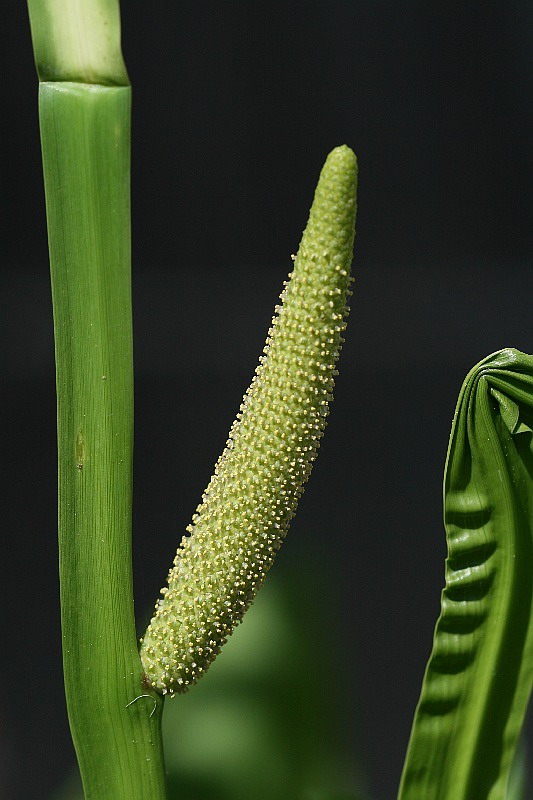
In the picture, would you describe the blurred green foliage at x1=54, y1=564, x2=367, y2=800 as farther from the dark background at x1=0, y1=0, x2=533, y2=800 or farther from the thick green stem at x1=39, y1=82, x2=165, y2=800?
the dark background at x1=0, y1=0, x2=533, y2=800

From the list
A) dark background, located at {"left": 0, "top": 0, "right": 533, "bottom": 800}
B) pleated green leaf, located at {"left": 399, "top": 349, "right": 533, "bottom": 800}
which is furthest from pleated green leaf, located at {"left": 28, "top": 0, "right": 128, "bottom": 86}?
dark background, located at {"left": 0, "top": 0, "right": 533, "bottom": 800}

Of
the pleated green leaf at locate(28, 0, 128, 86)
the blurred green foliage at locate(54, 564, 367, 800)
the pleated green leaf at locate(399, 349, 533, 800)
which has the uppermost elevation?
the pleated green leaf at locate(28, 0, 128, 86)

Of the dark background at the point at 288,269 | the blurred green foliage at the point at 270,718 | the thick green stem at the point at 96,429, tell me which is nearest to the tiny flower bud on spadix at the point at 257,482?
the thick green stem at the point at 96,429

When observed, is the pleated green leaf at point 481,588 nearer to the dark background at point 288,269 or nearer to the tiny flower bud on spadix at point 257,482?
the tiny flower bud on spadix at point 257,482

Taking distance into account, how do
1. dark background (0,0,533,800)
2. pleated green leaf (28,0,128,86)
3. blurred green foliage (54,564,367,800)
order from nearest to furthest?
pleated green leaf (28,0,128,86) → blurred green foliage (54,564,367,800) → dark background (0,0,533,800)

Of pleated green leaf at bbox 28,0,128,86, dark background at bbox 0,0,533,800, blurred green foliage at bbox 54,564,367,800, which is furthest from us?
dark background at bbox 0,0,533,800

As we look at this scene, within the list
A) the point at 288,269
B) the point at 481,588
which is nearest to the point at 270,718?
the point at 481,588
